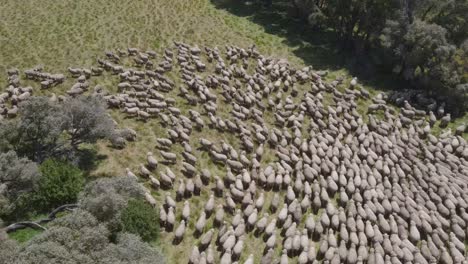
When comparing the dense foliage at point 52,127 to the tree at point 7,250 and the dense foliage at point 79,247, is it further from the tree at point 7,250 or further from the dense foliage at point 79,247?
the tree at point 7,250

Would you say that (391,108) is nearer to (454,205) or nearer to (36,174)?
(454,205)

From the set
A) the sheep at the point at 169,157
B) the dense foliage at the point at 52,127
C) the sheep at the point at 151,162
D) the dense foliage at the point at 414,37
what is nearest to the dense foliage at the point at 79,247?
the dense foliage at the point at 52,127

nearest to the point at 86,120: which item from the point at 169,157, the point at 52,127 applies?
the point at 52,127

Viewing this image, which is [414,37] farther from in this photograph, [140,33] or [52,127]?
[52,127]

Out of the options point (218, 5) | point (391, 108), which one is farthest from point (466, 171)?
point (218, 5)

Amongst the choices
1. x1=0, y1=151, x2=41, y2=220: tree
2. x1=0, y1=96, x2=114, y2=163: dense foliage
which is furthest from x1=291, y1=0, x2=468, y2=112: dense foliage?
x1=0, y1=151, x2=41, y2=220: tree
